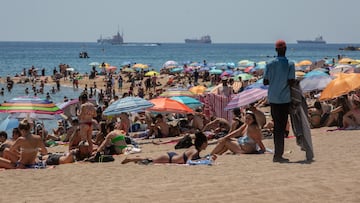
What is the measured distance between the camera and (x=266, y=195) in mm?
5906

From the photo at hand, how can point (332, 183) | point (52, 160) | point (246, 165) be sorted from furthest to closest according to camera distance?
point (52, 160) → point (246, 165) → point (332, 183)

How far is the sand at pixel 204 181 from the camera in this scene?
19.7 feet

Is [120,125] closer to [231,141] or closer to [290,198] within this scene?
[231,141]

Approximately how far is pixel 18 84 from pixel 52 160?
31.0 metres

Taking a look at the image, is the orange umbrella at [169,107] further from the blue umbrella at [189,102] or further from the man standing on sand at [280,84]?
the man standing on sand at [280,84]

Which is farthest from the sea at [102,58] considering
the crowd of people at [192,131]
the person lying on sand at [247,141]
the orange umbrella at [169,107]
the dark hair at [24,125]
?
the person lying on sand at [247,141]

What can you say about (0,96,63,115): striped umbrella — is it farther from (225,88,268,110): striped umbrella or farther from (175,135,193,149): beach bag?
(225,88,268,110): striped umbrella

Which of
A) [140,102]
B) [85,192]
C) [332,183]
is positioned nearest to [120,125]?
[140,102]

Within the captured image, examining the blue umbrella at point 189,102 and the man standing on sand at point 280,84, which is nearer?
the man standing on sand at point 280,84

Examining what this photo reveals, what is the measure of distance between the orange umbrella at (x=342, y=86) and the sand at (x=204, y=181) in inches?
104

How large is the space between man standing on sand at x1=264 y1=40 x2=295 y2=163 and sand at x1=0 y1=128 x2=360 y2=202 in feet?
1.85

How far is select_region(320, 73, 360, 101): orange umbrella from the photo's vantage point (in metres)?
11.6

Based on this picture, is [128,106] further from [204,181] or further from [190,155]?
[204,181]

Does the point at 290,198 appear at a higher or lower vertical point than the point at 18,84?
higher
